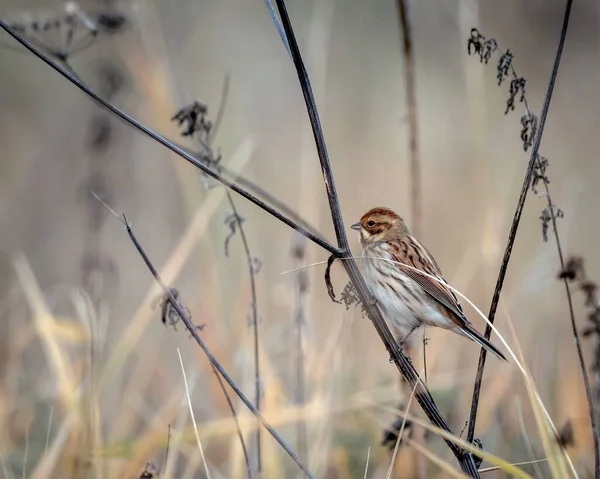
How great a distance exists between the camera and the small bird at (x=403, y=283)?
274 cm

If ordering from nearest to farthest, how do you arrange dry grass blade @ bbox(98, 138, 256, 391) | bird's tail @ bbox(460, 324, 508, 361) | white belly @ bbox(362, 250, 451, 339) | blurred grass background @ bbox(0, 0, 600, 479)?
bird's tail @ bbox(460, 324, 508, 361) → white belly @ bbox(362, 250, 451, 339) → dry grass blade @ bbox(98, 138, 256, 391) → blurred grass background @ bbox(0, 0, 600, 479)

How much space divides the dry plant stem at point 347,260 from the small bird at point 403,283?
80cm

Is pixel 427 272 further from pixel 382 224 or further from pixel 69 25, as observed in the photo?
pixel 69 25

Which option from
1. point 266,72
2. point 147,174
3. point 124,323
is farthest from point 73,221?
point 266,72

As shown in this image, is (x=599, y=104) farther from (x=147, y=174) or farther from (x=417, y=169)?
(x=417, y=169)

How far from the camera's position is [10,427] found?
11.5ft

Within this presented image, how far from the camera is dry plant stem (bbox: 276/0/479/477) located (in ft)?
5.61

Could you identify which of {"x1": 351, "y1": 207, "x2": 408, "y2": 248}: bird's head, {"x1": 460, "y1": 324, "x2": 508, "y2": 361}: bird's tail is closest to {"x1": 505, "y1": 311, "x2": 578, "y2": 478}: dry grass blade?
{"x1": 460, "y1": 324, "x2": 508, "y2": 361}: bird's tail

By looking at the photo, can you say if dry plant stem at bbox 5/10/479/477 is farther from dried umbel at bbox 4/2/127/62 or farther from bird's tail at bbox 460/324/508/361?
dried umbel at bbox 4/2/127/62

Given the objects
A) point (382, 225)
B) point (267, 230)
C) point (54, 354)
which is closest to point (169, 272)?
point (54, 354)

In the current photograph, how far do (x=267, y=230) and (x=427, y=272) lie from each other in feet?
10.6

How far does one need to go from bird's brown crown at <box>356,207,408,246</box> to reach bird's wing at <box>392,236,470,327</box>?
3.3 inches

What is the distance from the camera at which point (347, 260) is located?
5.67ft

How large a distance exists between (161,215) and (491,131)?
257cm
